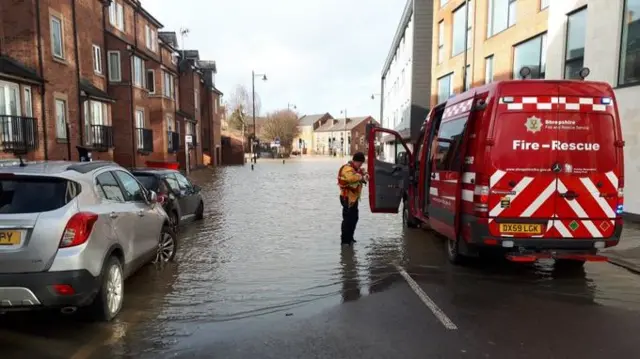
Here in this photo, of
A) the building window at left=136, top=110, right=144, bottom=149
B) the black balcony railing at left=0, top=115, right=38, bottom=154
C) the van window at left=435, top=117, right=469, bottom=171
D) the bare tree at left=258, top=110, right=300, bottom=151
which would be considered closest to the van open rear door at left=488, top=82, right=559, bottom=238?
the van window at left=435, top=117, right=469, bottom=171

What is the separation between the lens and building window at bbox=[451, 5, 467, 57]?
22.9m

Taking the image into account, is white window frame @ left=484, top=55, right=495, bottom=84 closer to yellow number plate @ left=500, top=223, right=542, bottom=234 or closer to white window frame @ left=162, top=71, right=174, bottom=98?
yellow number plate @ left=500, top=223, right=542, bottom=234

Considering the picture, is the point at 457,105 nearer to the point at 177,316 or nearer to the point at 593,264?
the point at 593,264

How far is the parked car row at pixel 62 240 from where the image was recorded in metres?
3.78

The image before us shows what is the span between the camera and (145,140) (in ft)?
85.5

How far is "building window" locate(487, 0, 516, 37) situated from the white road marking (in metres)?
14.8

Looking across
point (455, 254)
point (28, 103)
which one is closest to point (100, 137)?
point (28, 103)

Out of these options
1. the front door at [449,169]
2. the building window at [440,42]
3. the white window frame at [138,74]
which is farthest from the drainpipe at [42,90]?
the building window at [440,42]

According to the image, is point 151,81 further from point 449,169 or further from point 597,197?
point 597,197

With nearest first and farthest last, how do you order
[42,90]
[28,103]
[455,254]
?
1. [455,254]
2. [28,103]
3. [42,90]

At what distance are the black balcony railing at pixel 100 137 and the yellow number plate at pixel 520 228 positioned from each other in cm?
1872

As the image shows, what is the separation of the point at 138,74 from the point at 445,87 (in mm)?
17411

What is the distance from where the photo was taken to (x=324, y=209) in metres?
13.3

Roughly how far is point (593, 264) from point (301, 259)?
4483 millimetres
